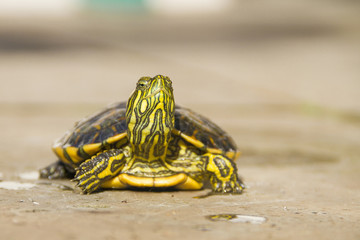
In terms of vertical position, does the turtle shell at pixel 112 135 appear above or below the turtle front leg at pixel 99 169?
above

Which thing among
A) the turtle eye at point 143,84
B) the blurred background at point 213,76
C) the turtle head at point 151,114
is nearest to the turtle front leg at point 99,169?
the turtle head at point 151,114

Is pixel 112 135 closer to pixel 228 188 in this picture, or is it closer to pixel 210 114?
pixel 228 188

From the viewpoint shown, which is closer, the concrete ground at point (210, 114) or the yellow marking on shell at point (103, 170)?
the concrete ground at point (210, 114)

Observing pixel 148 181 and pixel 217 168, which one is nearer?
pixel 148 181

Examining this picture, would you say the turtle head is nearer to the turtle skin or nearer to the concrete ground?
the turtle skin

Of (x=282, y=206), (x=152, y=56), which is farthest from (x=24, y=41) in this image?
(x=282, y=206)

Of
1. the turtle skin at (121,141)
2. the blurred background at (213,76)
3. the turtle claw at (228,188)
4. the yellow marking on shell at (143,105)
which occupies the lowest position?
the turtle claw at (228,188)

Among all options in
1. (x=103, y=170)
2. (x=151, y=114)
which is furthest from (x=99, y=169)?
(x=151, y=114)

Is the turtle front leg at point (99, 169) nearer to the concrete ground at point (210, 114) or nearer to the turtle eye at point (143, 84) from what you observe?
the concrete ground at point (210, 114)
